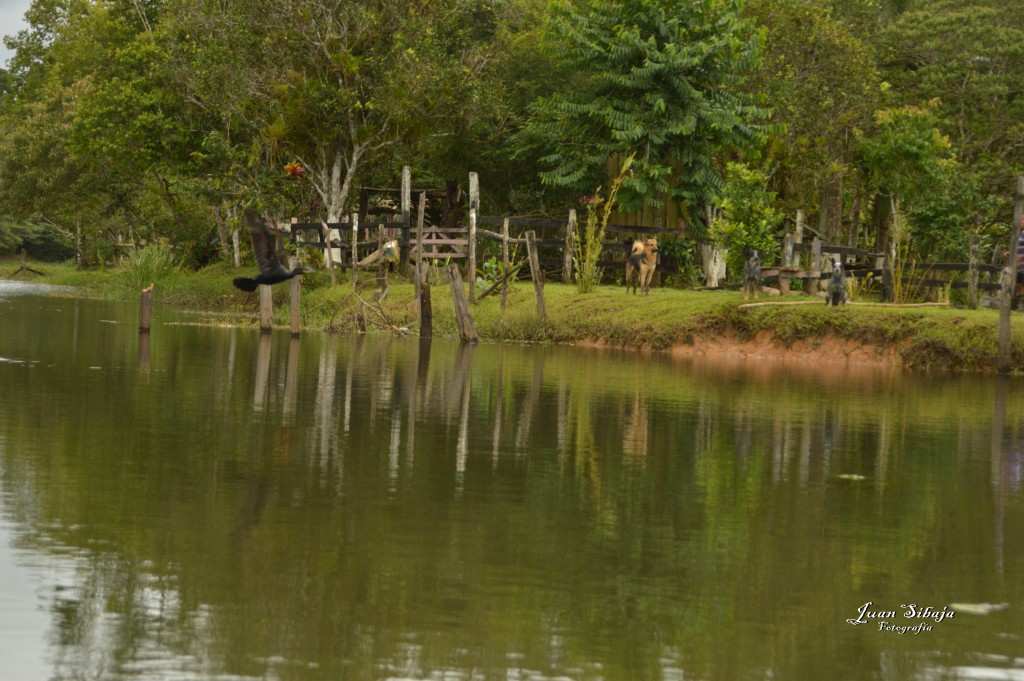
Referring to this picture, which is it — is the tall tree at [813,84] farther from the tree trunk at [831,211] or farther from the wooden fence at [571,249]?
the wooden fence at [571,249]

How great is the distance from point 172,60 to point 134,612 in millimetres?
41843

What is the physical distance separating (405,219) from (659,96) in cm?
750

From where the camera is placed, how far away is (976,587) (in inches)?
392

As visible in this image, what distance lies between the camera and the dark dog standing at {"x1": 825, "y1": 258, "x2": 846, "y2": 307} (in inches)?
1226

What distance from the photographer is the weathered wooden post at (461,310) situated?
105 ft


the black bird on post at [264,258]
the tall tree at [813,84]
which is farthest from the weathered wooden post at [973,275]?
the black bird on post at [264,258]

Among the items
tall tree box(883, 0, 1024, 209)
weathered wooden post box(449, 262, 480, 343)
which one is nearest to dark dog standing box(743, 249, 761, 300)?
weathered wooden post box(449, 262, 480, 343)

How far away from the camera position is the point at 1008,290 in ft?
90.2

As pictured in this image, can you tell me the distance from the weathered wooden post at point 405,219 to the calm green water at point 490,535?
61.6ft

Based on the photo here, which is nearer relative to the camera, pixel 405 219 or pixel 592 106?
pixel 592 106

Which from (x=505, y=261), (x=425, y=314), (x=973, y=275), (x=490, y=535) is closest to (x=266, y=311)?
(x=425, y=314)

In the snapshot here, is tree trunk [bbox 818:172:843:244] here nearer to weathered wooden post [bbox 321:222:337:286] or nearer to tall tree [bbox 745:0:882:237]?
tall tree [bbox 745:0:882:237]

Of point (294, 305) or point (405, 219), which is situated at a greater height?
point (405, 219)

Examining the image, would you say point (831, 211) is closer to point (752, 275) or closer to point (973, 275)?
point (752, 275)
